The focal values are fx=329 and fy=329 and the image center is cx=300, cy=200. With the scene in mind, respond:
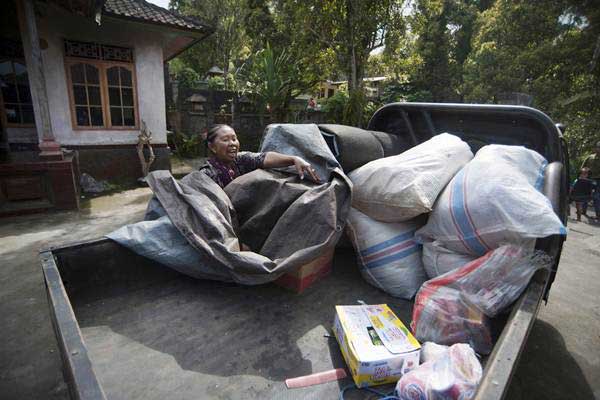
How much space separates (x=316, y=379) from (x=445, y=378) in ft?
1.38

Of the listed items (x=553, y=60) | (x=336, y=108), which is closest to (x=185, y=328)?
(x=336, y=108)

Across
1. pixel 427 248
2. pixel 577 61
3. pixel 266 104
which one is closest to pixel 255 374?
pixel 427 248

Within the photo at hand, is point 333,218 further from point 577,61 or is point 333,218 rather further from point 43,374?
point 577,61

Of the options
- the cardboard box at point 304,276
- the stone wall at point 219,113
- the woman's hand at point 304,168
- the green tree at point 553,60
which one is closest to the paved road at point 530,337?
the cardboard box at point 304,276

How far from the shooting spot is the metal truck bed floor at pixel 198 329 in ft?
3.62

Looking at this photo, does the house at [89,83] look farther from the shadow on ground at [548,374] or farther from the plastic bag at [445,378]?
the shadow on ground at [548,374]

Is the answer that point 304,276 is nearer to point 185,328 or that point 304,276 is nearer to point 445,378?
point 185,328

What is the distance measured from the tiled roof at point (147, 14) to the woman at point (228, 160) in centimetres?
470

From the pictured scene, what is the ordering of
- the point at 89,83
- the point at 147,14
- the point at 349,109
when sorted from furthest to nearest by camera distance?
the point at 349,109 < the point at 89,83 < the point at 147,14

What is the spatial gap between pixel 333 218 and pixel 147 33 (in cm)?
648

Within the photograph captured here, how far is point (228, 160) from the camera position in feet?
7.26

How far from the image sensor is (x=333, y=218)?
4.90ft

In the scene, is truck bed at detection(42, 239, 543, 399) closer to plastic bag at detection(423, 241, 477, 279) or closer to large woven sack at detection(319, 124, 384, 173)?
plastic bag at detection(423, 241, 477, 279)

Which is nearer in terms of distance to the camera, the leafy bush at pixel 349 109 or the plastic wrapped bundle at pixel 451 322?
the plastic wrapped bundle at pixel 451 322
